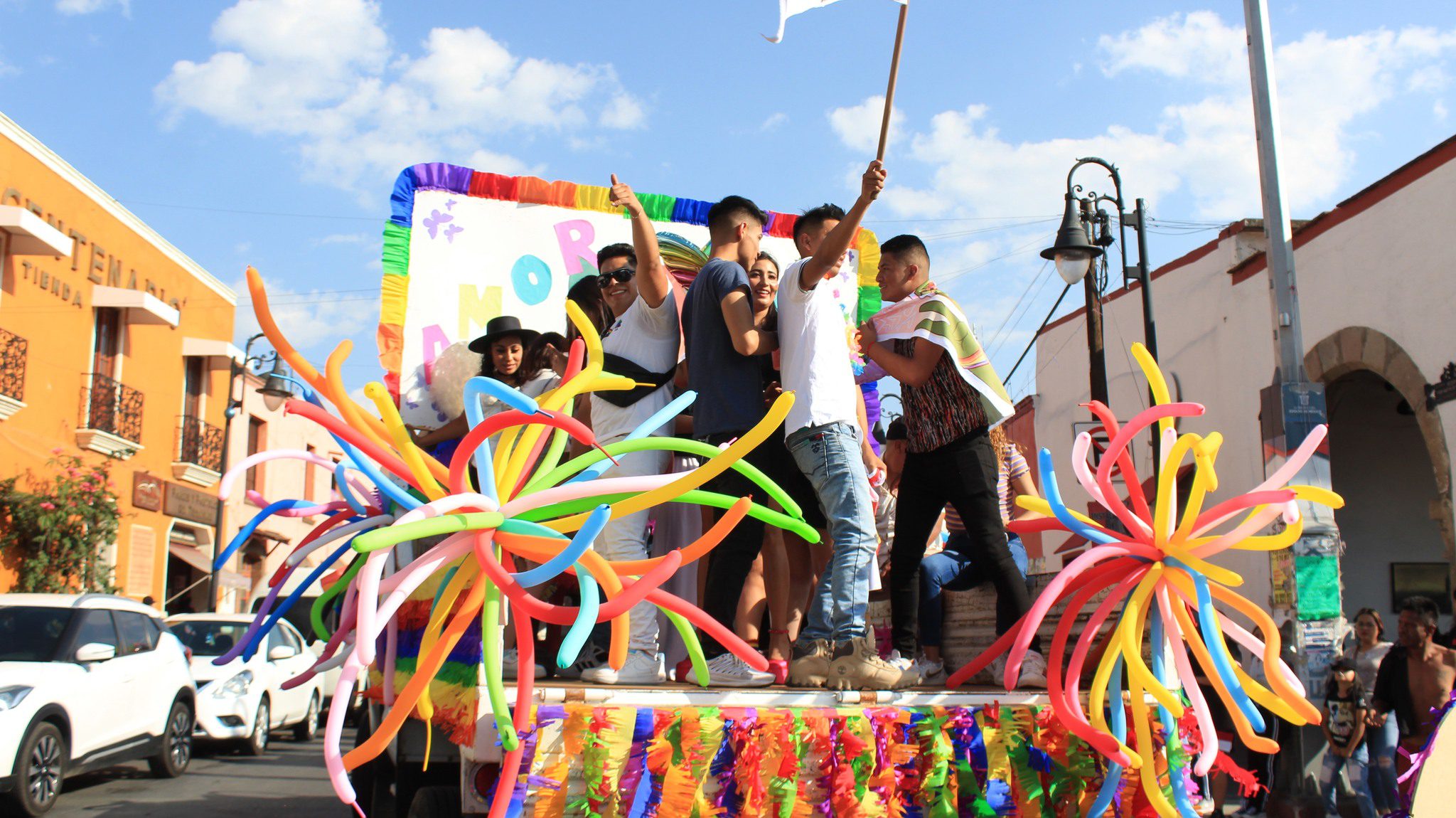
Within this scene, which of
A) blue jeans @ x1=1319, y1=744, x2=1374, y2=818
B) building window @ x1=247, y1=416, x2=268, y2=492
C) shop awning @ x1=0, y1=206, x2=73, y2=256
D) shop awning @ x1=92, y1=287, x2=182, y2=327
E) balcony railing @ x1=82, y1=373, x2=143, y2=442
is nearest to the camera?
blue jeans @ x1=1319, y1=744, x2=1374, y2=818

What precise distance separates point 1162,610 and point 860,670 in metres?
0.85

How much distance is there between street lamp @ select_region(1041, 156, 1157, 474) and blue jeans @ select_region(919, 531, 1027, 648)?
20.1ft

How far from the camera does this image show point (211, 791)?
340 inches

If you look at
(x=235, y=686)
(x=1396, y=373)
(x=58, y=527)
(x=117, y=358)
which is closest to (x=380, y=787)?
(x=235, y=686)

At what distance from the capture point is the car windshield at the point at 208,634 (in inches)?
477

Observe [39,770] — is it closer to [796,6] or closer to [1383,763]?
[796,6]

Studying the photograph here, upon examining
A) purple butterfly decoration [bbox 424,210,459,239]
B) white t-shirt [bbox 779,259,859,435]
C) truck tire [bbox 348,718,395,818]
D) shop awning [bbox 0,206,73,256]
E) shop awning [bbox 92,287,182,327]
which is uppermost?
shop awning [bbox 0,206,73,256]

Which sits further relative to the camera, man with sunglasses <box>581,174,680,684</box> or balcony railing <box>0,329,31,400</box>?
balcony railing <box>0,329,31,400</box>

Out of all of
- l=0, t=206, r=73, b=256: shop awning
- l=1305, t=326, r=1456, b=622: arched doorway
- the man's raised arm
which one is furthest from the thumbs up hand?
l=0, t=206, r=73, b=256: shop awning

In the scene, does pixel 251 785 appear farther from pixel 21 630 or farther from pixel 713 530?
pixel 713 530

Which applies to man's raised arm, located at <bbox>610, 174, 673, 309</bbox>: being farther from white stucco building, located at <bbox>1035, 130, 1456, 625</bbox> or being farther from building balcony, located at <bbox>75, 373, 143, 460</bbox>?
building balcony, located at <bbox>75, 373, 143, 460</bbox>

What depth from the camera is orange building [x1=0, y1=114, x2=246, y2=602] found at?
17.3m

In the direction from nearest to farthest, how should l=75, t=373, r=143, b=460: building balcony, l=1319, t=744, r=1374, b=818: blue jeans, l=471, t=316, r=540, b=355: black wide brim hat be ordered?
l=471, t=316, r=540, b=355: black wide brim hat
l=1319, t=744, r=1374, b=818: blue jeans
l=75, t=373, r=143, b=460: building balcony

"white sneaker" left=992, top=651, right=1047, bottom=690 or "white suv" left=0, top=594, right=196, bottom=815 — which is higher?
"white sneaker" left=992, top=651, right=1047, bottom=690
